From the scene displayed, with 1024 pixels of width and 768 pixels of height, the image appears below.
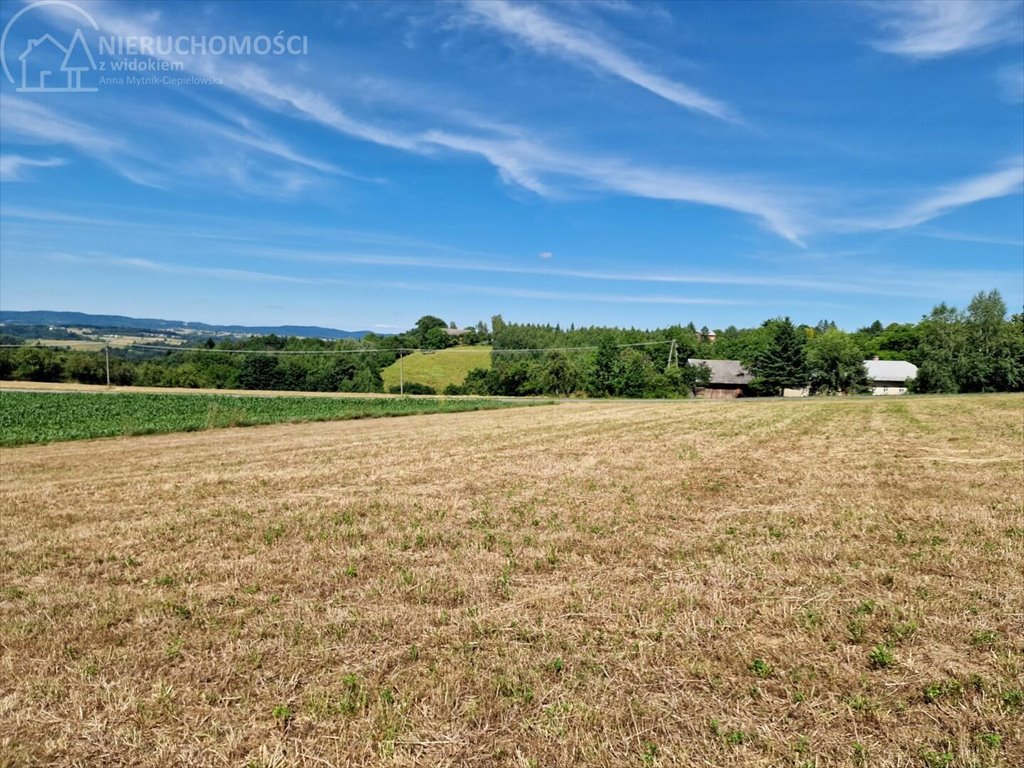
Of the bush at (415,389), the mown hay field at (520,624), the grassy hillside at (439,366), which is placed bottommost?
the bush at (415,389)

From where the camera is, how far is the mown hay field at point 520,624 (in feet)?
12.0

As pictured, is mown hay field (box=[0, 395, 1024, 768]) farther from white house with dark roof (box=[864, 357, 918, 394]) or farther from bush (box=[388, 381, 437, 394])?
white house with dark roof (box=[864, 357, 918, 394])

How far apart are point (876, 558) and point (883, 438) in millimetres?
14215

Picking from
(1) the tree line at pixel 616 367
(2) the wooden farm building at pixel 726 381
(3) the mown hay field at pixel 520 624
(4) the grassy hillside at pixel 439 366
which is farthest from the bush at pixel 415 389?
(3) the mown hay field at pixel 520 624

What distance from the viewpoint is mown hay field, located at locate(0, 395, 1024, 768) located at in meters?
3.66

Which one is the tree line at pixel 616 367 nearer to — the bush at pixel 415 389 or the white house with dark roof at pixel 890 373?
the bush at pixel 415 389

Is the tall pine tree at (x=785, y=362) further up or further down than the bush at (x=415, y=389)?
further up

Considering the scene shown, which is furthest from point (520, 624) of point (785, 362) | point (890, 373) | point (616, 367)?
point (890, 373)

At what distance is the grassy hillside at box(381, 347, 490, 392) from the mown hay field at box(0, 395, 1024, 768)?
7434 centimetres

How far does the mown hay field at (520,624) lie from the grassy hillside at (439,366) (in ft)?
244

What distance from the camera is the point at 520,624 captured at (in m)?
5.32

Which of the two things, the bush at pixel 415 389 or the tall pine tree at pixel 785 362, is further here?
the bush at pixel 415 389

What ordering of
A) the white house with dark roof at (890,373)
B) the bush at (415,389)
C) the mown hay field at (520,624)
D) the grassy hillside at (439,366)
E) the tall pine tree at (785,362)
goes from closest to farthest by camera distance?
the mown hay field at (520,624) < the tall pine tree at (785,362) < the bush at (415,389) < the grassy hillside at (439,366) < the white house with dark roof at (890,373)

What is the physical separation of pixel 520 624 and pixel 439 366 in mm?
96819
